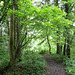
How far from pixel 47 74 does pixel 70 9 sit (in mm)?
7552

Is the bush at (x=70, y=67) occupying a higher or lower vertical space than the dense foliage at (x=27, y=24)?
lower

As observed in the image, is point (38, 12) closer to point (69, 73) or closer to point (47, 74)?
point (47, 74)

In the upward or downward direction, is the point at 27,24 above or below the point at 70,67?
above

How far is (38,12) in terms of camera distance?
3.49m

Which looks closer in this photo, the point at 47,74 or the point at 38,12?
the point at 38,12

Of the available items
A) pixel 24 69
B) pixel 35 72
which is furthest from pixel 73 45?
pixel 24 69

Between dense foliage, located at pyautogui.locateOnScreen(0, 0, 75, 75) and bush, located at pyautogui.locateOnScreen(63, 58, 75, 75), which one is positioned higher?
dense foliage, located at pyautogui.locateOnScreen(0, 0, 75, 75)

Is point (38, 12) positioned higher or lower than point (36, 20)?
higher

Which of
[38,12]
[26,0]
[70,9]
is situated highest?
[70,9]

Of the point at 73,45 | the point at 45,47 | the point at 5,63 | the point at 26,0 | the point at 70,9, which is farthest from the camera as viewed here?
the point at 45,47

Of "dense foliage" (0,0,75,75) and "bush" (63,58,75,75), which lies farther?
"bush" (63,58,75,75)

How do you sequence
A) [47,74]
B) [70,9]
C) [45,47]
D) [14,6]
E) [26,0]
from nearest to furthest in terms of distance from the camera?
[26,0], [14,6], [47,74], [70,9], [45,47]

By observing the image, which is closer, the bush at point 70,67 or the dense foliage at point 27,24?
the dense foliage at point 27,24

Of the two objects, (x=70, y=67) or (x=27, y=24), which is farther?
(x=70, y=67)
